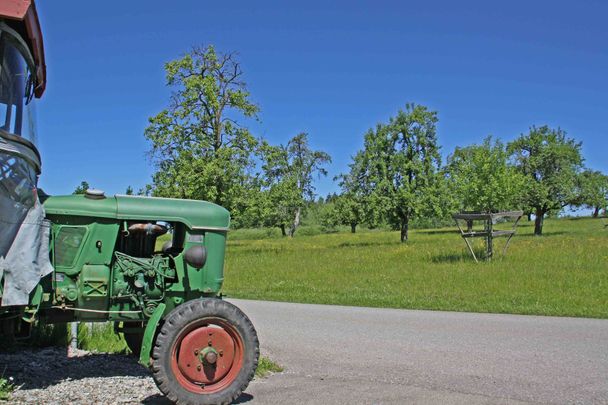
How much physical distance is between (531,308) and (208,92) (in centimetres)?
2237

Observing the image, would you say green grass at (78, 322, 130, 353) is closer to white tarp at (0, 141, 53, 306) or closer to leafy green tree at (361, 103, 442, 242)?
white tarp at (0, 141, 53, 306)

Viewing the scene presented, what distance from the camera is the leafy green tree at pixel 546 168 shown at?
163ft

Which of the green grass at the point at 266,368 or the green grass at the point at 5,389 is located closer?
the green grass at the point at 5,389

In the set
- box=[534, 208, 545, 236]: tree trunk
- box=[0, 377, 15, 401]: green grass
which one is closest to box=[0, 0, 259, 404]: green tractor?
box=[0, 377, 15, 401]: green grass

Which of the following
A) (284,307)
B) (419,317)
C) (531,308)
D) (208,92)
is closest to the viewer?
(419,317)

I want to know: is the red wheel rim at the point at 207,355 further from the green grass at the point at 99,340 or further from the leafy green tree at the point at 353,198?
the leafy green tree at the point at 353,198

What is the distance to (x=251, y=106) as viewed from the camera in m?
31.3

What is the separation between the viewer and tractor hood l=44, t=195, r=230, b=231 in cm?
517

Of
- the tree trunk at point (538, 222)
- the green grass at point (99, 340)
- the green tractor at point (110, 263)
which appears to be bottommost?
the green grass at point (99, 340)

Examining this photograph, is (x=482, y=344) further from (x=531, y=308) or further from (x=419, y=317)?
(x=531, y=308)

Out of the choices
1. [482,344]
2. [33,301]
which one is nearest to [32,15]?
[33,301]

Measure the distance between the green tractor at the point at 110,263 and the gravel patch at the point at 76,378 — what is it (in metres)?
0.60

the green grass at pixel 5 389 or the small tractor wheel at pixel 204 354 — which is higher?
the small tractor wheel at pixel 204 354

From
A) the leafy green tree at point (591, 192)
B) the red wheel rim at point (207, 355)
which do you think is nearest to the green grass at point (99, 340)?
the red wheel rim at point (207, 355)
